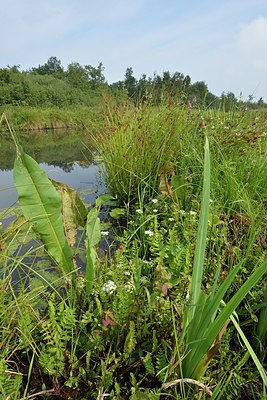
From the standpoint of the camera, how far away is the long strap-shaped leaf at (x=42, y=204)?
879 mm

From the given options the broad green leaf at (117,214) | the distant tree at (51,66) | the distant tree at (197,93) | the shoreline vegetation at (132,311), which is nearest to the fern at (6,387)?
the shoreline vegetation at (132,311)

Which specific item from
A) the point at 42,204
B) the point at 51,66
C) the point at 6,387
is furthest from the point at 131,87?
the point at 51,66

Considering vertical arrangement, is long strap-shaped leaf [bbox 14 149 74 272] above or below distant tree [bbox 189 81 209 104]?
below

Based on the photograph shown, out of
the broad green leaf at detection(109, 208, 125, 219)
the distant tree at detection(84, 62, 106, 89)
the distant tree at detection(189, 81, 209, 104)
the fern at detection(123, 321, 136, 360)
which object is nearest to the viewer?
the fern at detection(123, 321, 136, 360)

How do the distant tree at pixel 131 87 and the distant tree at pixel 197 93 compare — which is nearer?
the distant tree at pixel 197 93

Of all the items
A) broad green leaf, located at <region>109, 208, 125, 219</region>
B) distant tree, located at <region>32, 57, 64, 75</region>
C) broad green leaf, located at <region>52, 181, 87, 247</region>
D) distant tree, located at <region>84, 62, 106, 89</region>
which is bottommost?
broad green leaf, located at <region>109, 208, 125, 219</region>

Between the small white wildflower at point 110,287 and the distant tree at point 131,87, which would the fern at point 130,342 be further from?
the distant tree at point 131,87

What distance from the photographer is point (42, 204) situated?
2.99ft

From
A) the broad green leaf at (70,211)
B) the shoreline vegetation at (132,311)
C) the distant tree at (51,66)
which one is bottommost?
the shoreline vegetation at (132,311)

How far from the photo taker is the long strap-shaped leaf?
2.89ft

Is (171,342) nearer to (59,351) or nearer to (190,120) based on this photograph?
(59,351)

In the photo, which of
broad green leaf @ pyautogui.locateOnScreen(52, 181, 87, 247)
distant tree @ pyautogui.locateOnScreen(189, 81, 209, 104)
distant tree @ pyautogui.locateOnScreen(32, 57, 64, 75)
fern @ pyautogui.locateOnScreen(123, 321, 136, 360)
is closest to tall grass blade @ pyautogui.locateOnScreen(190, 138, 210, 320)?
fern @ pyautogui.locateOnScreen(123, 321, 136, 360)

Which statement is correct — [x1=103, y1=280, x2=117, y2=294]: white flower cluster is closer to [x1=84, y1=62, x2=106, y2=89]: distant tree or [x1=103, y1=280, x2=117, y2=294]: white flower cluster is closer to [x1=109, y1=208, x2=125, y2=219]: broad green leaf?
[x1=109, y1=208, x2=125, y2=219]: broad green leaf

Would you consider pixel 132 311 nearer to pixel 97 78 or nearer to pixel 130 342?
pixel 130 342
